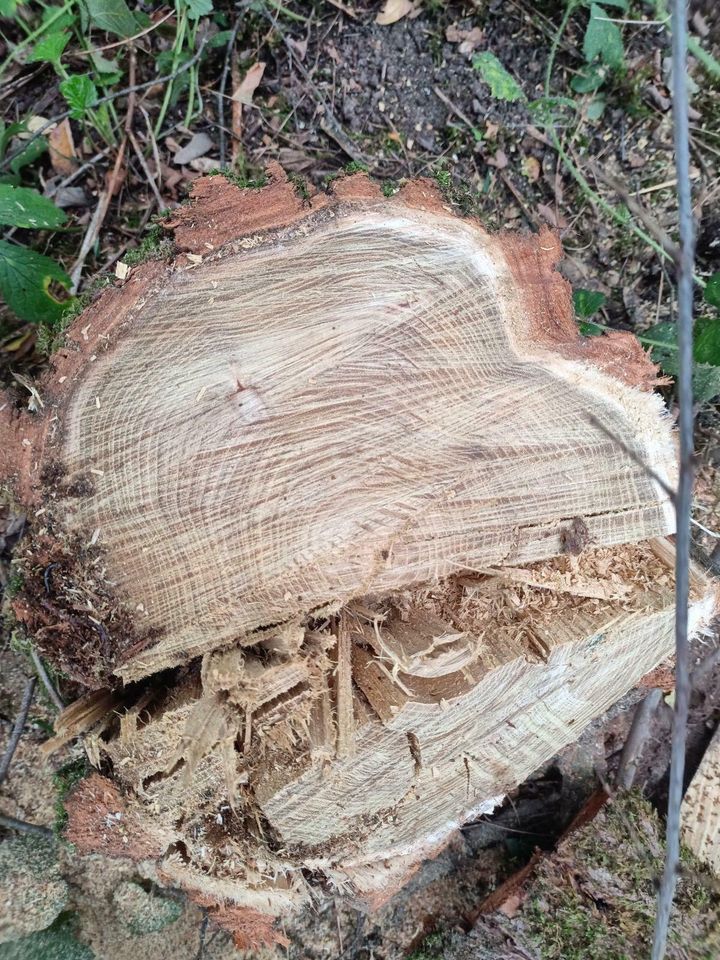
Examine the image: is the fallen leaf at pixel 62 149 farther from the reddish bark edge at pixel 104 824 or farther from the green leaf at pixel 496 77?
the reddish bark edge at pixel 104 824

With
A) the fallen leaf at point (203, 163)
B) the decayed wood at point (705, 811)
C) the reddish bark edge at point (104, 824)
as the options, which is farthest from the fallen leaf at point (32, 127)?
the decayed wood at point (705, 811)

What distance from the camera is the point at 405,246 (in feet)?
3.91

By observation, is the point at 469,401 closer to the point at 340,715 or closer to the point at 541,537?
the point at 541,537

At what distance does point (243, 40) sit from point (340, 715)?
1.75 m

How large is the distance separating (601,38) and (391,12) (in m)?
0.56

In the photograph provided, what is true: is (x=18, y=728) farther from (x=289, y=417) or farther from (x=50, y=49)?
(x=50, y=49)

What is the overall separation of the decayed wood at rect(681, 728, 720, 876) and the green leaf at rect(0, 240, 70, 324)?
2255mm

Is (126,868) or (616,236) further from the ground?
(616,236)

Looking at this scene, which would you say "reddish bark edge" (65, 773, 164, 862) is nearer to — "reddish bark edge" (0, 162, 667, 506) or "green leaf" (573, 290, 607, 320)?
"reddish bark edge" (0, 162, 667, 506)

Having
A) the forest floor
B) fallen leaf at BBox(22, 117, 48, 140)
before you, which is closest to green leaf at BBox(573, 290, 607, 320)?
the forest floor

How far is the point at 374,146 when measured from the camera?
183cm

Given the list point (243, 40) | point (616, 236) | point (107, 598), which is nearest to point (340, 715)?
point (107, 598)

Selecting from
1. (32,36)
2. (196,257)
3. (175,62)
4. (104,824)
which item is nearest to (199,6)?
(175,62)

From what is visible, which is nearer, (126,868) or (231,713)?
(231,713)
